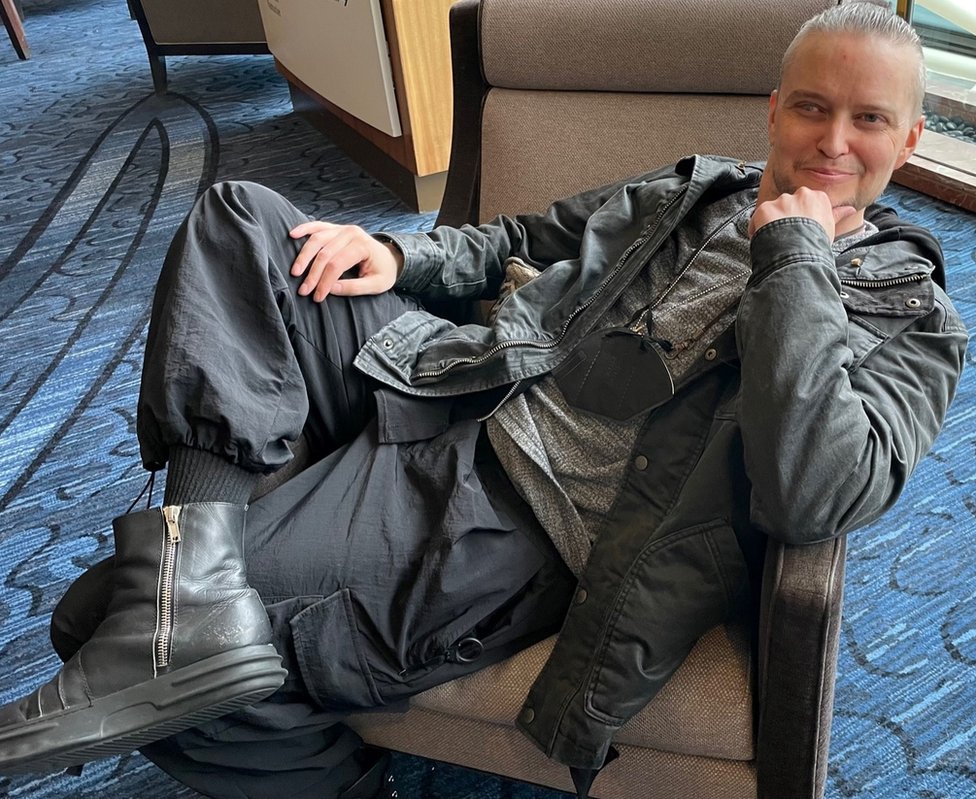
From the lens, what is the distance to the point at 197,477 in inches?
37.2

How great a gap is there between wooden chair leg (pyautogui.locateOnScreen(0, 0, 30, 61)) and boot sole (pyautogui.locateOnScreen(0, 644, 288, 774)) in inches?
187

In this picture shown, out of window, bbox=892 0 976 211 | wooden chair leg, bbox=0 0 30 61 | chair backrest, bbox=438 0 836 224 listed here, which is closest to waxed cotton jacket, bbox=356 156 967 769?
chair backrest, bbox=438 0 836 224

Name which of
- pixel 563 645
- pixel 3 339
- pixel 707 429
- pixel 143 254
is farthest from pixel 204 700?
pixel 143 254

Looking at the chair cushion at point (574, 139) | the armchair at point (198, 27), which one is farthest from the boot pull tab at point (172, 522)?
the armchair at point (198, 27)

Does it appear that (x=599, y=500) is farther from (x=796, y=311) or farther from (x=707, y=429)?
(x=796, y=311)

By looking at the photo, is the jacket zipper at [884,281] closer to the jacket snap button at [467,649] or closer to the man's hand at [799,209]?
the man's hand at [799,209]

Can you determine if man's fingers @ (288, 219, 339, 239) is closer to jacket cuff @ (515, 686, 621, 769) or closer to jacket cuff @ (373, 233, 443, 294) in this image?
jacket cuff @ (373, 233, 443, 294)

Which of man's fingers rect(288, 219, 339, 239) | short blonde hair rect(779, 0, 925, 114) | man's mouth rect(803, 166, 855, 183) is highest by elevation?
short blonde hair rect(779, 0, 925, 114)

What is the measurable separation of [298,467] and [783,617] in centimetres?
64

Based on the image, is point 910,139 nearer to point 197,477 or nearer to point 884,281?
point 884,281

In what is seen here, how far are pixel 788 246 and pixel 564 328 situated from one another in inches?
13.3

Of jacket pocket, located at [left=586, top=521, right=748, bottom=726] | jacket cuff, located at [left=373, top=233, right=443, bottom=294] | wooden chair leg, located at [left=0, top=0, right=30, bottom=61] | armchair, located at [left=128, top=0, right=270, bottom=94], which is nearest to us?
jacket pocket, located at [left=586, top=521, right=748, bottom=726]

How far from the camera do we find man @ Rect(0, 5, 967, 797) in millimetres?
853

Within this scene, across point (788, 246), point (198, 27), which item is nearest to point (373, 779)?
point (788, 246)
